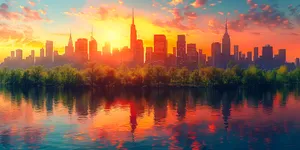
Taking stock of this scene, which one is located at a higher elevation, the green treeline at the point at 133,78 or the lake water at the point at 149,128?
the green treeline at the point at 133,78

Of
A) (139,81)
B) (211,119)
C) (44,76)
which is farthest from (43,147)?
(44,76)

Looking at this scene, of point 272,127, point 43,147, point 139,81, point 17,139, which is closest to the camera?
point 43,147

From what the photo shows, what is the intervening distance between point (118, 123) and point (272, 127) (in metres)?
29.9

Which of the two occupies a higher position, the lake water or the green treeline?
the green treeline

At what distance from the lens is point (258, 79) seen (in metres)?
184

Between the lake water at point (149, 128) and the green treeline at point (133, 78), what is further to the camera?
the green treeline at point (133, 78)

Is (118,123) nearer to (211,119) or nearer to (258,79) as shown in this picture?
(211,119)

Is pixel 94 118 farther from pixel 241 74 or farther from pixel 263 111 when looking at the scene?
pixel 241 74

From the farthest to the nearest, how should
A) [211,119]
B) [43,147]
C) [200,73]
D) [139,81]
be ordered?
[200,73] → [139,81] → [211,119] → [43,147]

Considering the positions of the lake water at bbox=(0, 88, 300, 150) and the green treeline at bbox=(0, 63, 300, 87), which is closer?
the lake water at bbox=(0, 88, 300, 150)

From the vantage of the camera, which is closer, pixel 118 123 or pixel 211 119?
pixel 118 123

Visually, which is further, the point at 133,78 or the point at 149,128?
the point at 133,78

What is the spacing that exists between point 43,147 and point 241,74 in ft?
532

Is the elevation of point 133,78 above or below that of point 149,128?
above
